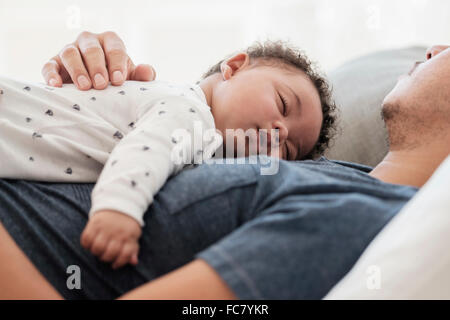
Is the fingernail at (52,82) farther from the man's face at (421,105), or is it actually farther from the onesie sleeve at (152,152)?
the man's face at (421,105)

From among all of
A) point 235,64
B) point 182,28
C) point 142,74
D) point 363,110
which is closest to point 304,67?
point 235,64

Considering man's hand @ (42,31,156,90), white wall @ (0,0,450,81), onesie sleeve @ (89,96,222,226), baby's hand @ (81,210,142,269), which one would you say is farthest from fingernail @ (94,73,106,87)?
white wall @ (0,0,450,81)

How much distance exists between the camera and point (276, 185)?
1.93ft

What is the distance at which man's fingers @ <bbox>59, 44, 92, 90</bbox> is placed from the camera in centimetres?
82

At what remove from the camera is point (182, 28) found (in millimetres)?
2939

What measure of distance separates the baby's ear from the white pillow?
64 centimetres

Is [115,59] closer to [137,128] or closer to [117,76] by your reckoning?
[117,76]

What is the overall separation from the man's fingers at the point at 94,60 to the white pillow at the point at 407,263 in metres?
0.57

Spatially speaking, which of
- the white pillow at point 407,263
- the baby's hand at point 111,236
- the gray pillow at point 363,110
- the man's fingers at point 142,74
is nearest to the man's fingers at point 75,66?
the man's fingers at point 142,74

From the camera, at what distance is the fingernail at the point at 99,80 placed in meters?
0.82

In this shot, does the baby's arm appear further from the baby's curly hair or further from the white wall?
the white wall

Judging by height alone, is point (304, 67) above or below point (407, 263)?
above

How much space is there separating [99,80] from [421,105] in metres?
0.66

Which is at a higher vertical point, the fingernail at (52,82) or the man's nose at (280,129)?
the fingernail at (52,82)
